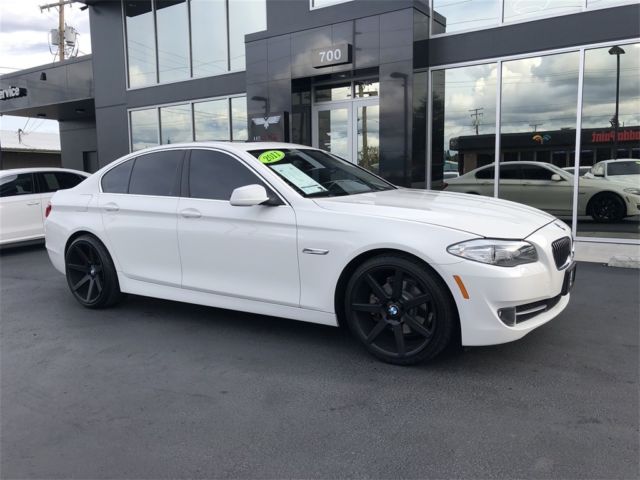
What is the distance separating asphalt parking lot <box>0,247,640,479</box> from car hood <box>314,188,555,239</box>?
97 centimetres

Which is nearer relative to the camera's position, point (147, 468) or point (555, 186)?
point (147, 468)

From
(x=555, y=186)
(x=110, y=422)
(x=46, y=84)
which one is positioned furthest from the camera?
(x=46, y=84)

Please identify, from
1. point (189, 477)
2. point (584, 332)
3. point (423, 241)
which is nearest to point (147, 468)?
point (189, 477)

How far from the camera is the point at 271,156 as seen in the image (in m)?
4.59

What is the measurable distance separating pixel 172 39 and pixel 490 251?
12.6 m

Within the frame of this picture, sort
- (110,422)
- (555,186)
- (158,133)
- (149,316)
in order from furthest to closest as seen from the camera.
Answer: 1. (158,133)
2. (555,186)
3. (149,316)
4. (110,422)

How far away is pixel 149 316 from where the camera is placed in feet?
17.1

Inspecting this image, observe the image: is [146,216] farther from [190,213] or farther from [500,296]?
[500,296]

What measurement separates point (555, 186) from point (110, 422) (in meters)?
7.79

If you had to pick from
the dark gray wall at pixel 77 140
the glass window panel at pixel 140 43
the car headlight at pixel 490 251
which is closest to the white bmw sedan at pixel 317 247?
the car headlight at pixel 490 251

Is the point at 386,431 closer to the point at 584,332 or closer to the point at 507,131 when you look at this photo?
the point at 584,332


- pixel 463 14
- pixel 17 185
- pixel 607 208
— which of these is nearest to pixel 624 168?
pixel 607 208

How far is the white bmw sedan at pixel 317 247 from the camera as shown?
3430 millimetres

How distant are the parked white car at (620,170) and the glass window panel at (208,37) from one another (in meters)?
8.42
